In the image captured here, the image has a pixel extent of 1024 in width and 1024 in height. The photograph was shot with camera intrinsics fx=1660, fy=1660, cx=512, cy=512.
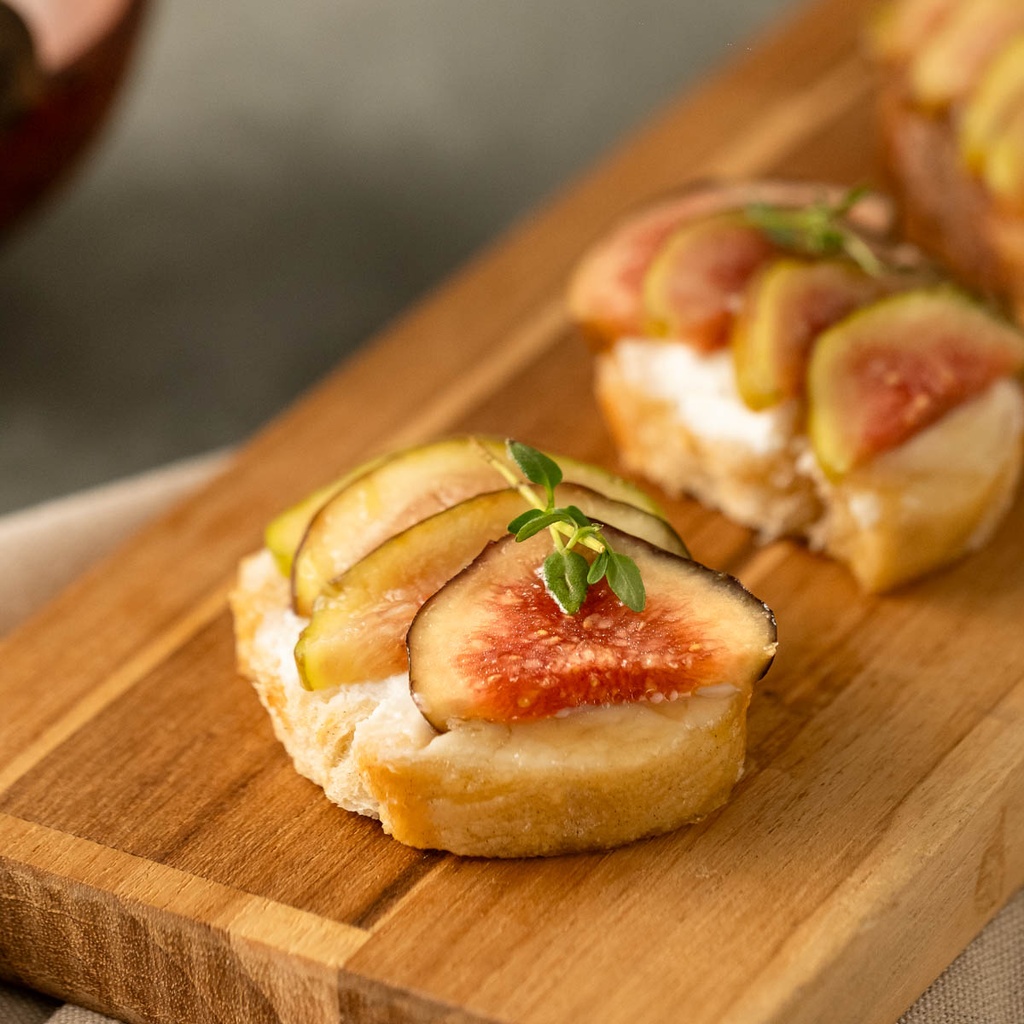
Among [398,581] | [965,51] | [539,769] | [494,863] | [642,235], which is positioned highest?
[398,581]

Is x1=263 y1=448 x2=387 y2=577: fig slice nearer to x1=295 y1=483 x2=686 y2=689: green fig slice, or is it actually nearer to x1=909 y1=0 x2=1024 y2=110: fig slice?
x1=295 y1=483 x2=686 y2=689: green fig slice

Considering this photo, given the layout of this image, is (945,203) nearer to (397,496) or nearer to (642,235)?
(642,235)

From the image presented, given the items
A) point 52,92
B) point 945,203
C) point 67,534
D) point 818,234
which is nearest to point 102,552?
point 67,534

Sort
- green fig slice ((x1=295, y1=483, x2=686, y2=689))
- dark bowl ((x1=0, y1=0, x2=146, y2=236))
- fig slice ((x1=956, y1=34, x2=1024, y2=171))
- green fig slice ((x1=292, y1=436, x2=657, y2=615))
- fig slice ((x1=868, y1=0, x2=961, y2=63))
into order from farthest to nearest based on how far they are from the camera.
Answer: fig slice ((x1=868, y1=0, x2=961, y2=63)) → dark bowl ((x1=0, y1=0, x2=146, y2=236)) → fig slice ((x1=956, y1=34, x2=1024, y2=171)) → green fig slice ((x1=292, y1=436, x2=657, y2=615)) → green fig slice ((x1=295, y1=483, x2=686, y2=689))

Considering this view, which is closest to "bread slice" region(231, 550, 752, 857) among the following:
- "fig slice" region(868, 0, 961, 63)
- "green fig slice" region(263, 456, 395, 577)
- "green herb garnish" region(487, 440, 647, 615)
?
"green herb garnish" region(487, 440, 647, 615)

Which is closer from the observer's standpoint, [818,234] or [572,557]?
[572,557]

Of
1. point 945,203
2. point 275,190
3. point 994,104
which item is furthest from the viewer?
point 275,190

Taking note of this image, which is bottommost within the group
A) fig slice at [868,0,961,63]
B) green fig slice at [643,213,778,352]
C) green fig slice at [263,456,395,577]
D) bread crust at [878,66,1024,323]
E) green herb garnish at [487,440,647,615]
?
bread crust at [878,66,1024,323]
